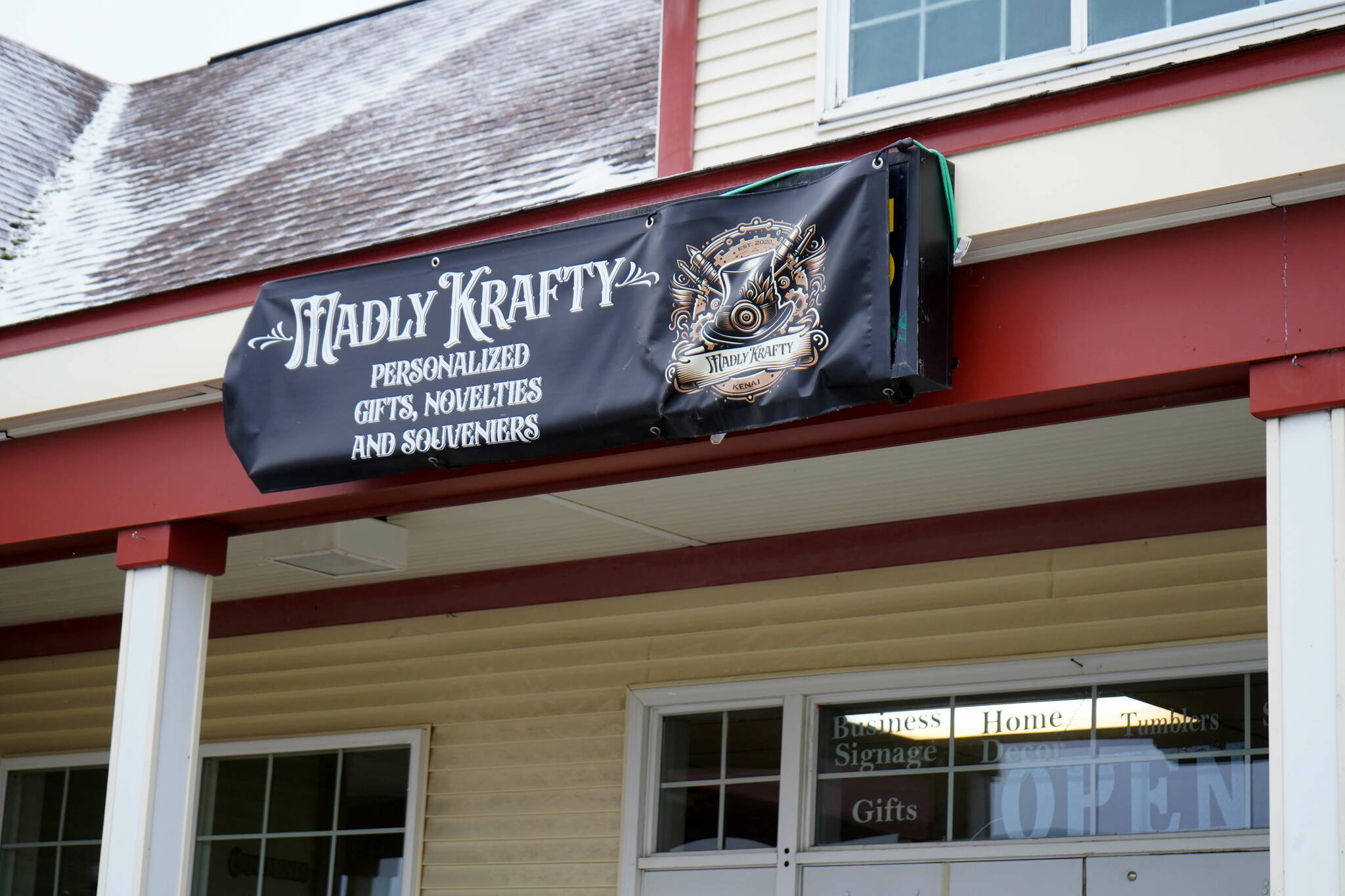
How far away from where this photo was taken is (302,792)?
8609 mm

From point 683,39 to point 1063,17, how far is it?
171 centimetres

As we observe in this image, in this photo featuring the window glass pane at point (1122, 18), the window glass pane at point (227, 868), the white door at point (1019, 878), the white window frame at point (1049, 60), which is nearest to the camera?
the white window frame at point (1049, 60)

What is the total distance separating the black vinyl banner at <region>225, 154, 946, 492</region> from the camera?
4844mm

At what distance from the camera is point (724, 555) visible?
292 inches

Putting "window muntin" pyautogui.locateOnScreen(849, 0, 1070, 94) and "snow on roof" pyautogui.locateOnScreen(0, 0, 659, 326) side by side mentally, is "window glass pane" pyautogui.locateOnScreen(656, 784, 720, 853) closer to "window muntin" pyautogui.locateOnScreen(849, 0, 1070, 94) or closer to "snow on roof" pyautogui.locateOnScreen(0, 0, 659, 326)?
"snow on roof" pyautogui.locateOnScreen(0, 0, 659, 326)

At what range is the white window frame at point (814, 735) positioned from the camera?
6.16m

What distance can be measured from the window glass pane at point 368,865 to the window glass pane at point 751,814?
1.93 meters

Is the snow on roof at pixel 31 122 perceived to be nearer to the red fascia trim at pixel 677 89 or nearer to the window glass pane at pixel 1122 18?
the red fascia trim at pixel 677 89

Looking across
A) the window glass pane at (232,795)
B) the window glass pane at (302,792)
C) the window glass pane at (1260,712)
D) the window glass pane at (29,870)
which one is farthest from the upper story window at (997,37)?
the window glass pane at (29,870)

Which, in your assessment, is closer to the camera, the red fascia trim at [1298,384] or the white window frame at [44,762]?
the red fascia trim at [1298,384]

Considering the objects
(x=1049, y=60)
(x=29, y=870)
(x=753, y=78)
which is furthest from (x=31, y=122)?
(x=1049, y=60)

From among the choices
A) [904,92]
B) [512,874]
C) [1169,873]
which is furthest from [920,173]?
[512,874]

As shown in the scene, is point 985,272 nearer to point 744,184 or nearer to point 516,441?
point 744,184

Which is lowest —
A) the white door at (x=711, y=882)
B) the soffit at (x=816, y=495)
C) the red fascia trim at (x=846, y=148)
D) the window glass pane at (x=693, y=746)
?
the white door at (x=711, y=882)
